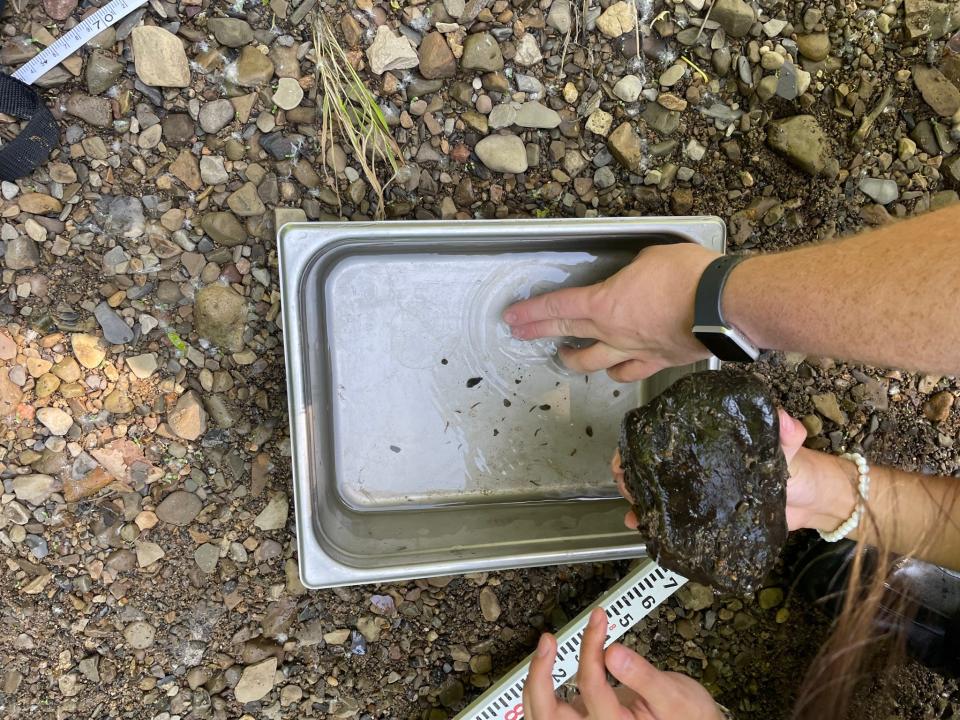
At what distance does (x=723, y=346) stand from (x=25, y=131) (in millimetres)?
1239

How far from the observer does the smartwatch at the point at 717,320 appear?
97 cm

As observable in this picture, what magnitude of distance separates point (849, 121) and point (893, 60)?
16cm

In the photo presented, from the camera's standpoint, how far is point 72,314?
1.29 m

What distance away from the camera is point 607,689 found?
108 cm

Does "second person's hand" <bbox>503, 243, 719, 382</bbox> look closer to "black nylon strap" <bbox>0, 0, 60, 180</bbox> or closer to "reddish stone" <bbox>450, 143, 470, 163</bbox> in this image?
"reddish stone" <bbox>450, 143, 470, 163</bbox>

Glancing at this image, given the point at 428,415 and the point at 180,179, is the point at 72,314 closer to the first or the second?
the point at 180,179

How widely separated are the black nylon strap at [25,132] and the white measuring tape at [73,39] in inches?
1.1

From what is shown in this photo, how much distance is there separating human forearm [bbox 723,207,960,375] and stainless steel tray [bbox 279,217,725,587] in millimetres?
303

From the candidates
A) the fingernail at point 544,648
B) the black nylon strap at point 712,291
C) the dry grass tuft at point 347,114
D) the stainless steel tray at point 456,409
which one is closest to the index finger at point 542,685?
the fingernail at point 544,648

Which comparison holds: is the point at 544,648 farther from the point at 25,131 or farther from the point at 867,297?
the point at 25,131

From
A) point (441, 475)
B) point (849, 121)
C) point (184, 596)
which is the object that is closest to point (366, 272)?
point (441, 475)

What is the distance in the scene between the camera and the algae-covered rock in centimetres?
99

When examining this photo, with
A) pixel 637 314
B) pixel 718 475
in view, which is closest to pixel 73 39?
pixel 637 314

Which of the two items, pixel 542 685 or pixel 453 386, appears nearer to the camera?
pixel 542 685
